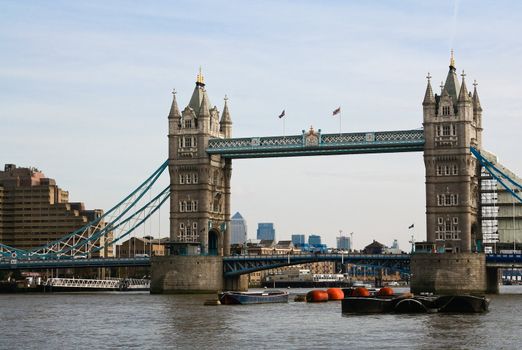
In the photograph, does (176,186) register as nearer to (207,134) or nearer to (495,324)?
(207,134)

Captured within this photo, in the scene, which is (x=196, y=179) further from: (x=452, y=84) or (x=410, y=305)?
(x=410, y=305)

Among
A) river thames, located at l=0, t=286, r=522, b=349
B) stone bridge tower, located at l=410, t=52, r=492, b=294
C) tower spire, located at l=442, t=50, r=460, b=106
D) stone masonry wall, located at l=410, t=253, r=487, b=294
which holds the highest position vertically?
tower spire, located at l=442, t=50, r=460, b=106

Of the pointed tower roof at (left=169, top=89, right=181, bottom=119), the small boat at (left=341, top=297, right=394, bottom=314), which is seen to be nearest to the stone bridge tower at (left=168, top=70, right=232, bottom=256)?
the pointed tower roof at (left=169, top=89, right=181, bottom=119)

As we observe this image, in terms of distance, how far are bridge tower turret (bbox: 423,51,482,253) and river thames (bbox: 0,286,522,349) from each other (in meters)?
33.6

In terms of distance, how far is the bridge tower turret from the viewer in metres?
156

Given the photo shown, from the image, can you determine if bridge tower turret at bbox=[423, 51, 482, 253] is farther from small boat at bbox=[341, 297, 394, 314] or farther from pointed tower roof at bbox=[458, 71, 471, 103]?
small boat at bbox=[341, 297, 394, 314]

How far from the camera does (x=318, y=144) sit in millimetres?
162375

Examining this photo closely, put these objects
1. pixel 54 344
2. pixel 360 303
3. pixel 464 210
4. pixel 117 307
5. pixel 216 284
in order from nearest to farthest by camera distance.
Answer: pixel 54 344, pixel 360 303, pixel 117 307, pixel 464 210, pixel 216 284

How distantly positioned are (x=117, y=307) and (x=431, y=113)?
56.8 metres

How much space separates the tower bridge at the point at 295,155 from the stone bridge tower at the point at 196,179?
0.16 m

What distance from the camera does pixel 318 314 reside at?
4262 inches

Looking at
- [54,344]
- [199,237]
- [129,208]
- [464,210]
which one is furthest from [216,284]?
[54,344]

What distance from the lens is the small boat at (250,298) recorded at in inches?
5089

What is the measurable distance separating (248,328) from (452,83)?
260 ft
